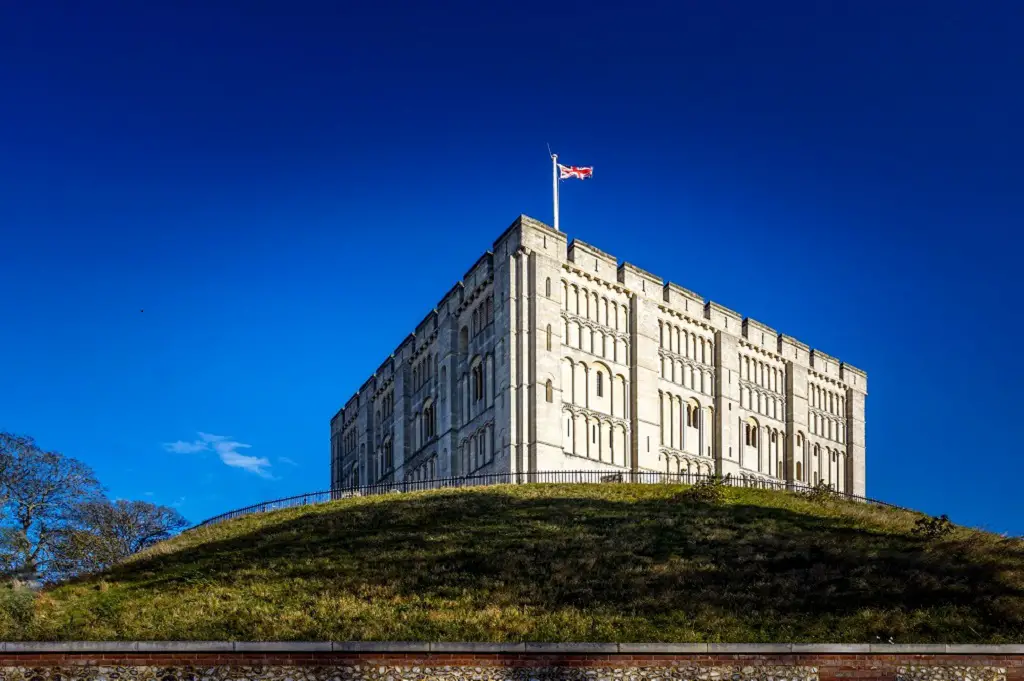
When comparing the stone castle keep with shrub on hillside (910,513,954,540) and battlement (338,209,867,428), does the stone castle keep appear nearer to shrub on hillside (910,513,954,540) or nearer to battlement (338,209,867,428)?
battlement (338,209,867,428)

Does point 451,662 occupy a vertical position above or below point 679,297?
below

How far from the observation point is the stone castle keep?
64.2 m

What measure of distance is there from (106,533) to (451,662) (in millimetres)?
41476

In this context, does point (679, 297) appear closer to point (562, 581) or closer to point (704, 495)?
point (704, 495)

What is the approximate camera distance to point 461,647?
2488 centimetres

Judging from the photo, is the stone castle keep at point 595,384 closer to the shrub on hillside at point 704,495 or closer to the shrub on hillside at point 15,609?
the shrub on hillside at point 704,495

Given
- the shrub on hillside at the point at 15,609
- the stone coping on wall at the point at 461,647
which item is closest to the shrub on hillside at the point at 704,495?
the stone coping on wall at the point at 461,647

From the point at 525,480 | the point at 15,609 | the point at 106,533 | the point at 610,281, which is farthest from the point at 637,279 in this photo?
the point at 15,609

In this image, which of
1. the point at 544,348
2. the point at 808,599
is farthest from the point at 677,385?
the point at 808,599

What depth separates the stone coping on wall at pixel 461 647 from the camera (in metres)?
24.9

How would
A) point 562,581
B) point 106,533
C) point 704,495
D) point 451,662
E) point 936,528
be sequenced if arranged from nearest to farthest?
point 451,662 → point 562,581 → point 936,528 → point 704,495 → point 106,533

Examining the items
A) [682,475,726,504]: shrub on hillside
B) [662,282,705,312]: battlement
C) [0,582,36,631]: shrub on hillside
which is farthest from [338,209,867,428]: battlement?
[0,582,36,631]: shrub on hillside

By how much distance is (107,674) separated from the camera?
82.5 feet

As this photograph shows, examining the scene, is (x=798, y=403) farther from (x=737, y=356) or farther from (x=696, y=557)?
(x=696, y=557)
